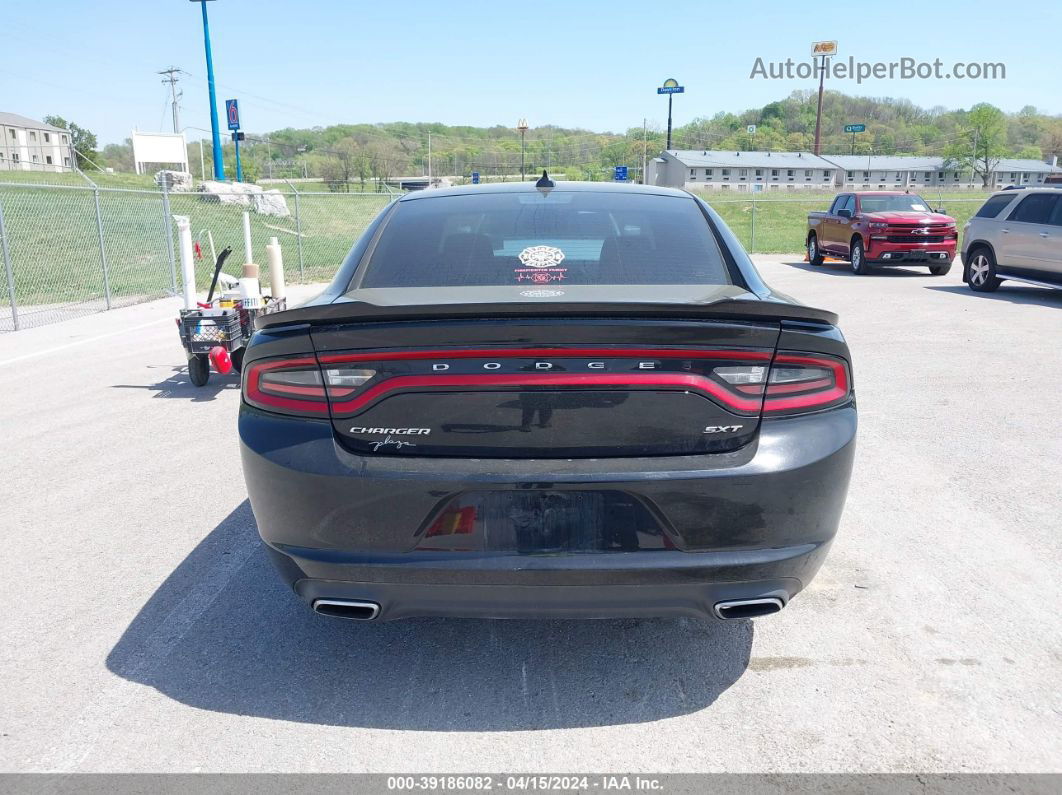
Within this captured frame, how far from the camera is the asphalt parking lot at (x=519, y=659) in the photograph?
2619 mm

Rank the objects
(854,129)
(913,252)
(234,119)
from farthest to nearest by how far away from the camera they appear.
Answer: (854,129) → (234,119) → (913,252)

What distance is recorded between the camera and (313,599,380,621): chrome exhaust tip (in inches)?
106

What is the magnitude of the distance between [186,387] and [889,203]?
17.0m

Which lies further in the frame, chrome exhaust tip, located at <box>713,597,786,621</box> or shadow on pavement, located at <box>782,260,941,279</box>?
shadow on pavement, located at <box>782,260,941,279</box>

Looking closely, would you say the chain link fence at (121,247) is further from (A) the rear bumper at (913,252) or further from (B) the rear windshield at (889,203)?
(B) the rear windshield at (889,203)

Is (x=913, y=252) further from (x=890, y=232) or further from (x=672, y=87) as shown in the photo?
(x=672, y=87)

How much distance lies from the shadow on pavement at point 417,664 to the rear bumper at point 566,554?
16.0 inches

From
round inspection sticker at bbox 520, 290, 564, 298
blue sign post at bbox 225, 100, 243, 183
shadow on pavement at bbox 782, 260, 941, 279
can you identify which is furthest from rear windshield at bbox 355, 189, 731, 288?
blue sign post at bbox 225, 100, 243, 183

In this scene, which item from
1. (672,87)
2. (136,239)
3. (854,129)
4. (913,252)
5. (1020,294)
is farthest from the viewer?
(854,129)

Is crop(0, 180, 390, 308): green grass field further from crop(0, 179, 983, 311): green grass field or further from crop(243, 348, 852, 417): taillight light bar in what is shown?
crop(243, 348, 852, 417): taillight light bar

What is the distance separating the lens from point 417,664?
10.3 ft

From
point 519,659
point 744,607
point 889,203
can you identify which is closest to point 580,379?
point 744,607

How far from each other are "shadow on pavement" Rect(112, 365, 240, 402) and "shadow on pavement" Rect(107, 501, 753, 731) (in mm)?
4300

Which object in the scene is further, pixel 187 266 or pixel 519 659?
pixel 187 266
